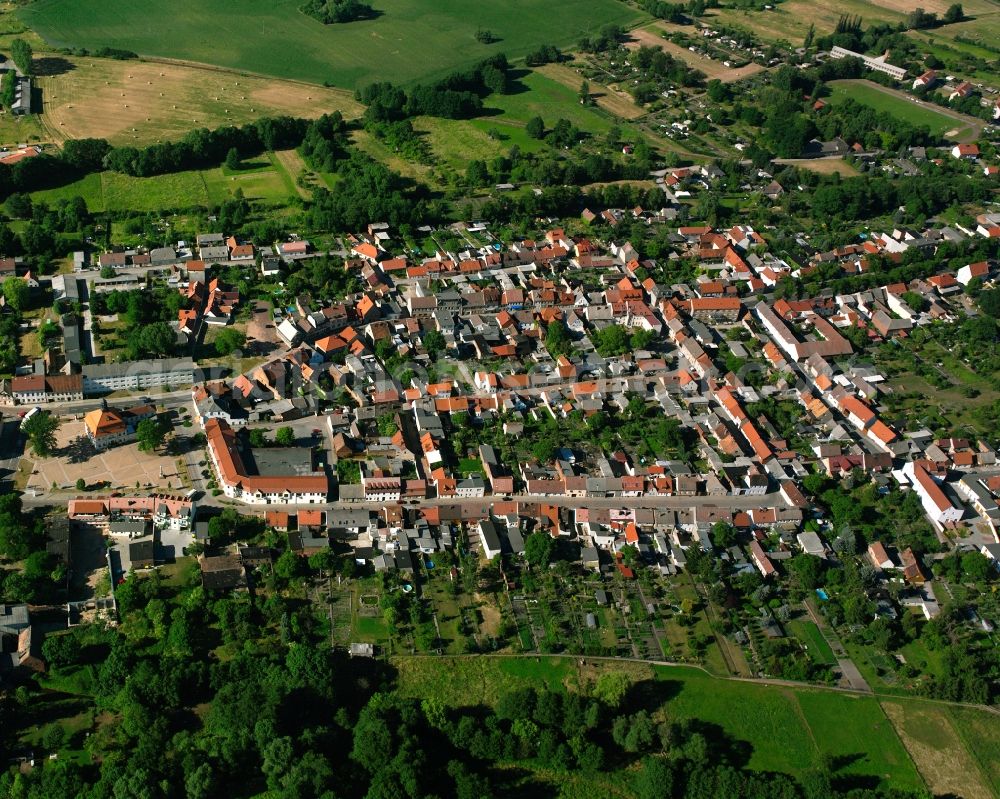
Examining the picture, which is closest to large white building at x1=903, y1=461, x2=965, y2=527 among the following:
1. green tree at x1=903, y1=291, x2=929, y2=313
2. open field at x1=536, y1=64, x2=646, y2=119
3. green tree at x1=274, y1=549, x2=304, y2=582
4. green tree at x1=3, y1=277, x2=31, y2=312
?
green tree at x1=903, y1=291, x2=929, y2=313

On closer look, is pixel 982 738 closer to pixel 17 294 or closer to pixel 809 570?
pixel 809 570

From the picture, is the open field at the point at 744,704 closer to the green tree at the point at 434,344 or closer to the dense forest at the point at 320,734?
the dense forest at the point at 320,734

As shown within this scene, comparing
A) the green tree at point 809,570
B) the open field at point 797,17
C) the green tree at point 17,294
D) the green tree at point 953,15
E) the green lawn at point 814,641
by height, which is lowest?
the green lawn at point 814,641

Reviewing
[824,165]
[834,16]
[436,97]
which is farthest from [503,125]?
[834,16]

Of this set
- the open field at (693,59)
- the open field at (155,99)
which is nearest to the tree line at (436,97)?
the open field at (155,99)

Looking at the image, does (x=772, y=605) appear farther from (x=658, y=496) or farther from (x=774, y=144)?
(x=774, y=144)

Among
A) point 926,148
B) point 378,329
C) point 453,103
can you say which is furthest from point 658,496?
point 926,148

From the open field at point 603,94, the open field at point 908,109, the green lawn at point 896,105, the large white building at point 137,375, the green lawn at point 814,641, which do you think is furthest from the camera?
the open field at point 603,94
